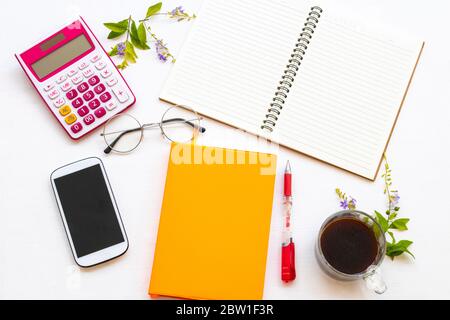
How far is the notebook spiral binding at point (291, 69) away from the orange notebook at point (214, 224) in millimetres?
80

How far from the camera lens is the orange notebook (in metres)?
0.78

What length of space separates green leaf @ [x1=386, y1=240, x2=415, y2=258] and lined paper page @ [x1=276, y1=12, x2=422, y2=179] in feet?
0.42

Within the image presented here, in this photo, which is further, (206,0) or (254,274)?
(206,0)

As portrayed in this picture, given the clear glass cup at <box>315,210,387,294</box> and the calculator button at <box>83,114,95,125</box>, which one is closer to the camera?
the clear glass cup at <box>315,210,387,294</box>

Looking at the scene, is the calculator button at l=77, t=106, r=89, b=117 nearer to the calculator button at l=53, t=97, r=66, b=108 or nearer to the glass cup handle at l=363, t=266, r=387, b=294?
the calculator button at l=53, t=97, r=66, b=108

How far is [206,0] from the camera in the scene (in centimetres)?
91

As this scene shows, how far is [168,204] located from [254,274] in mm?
195

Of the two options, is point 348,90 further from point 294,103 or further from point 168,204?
point 168,204

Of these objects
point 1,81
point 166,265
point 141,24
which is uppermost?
point 141,24

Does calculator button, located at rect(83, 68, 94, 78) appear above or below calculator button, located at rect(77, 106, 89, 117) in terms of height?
above

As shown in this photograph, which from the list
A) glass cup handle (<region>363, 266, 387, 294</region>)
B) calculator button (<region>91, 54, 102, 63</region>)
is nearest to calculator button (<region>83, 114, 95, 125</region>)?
calculator button (<region>91, 54, 102, 63</region>)

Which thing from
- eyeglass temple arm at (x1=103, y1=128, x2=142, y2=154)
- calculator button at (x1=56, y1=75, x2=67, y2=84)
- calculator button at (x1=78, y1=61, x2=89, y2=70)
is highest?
calculator button at (x1=78, y1=61, x2=89, y2=70)

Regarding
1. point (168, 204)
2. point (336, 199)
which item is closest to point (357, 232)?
point (336, 199)

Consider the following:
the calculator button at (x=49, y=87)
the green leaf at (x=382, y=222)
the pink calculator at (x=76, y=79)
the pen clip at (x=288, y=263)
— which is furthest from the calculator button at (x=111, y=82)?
the green leaf at (x=382, y=222)
